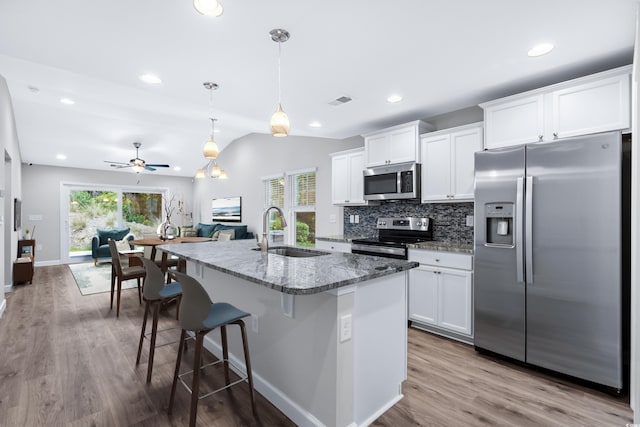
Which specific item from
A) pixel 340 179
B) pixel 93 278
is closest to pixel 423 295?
pixel 340 179

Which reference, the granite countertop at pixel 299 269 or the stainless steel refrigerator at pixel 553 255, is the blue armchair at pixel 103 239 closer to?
the granite countertop at pixel 299 269

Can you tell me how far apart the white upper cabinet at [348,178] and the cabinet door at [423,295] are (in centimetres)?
130

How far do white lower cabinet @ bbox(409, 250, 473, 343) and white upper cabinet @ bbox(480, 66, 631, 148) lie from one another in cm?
117

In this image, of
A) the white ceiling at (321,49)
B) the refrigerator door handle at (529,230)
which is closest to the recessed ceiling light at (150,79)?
the white ceiling at (321,49)

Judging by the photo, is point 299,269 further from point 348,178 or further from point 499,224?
point 348,178

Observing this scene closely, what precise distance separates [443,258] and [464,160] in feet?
3.38

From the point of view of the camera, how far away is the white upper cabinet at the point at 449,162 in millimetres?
3162

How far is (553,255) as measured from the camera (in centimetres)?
237

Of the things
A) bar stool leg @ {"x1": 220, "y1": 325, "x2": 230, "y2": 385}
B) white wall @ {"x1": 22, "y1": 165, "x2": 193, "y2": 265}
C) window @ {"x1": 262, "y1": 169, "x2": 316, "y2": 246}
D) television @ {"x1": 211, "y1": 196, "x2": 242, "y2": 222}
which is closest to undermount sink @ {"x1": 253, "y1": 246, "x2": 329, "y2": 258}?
bar stool leg @ {"x1": 220, "y1": 325, "x2": 230, "y2": 385}

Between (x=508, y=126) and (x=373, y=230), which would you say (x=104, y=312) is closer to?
(x=373, y=230)

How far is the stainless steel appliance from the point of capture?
343 centimetres

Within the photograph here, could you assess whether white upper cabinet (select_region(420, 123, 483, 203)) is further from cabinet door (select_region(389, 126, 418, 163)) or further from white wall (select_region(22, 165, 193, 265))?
white wall (select_region(22, 165, 193, 265))

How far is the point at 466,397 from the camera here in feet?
7.01

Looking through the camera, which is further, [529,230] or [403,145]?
[403,145]
